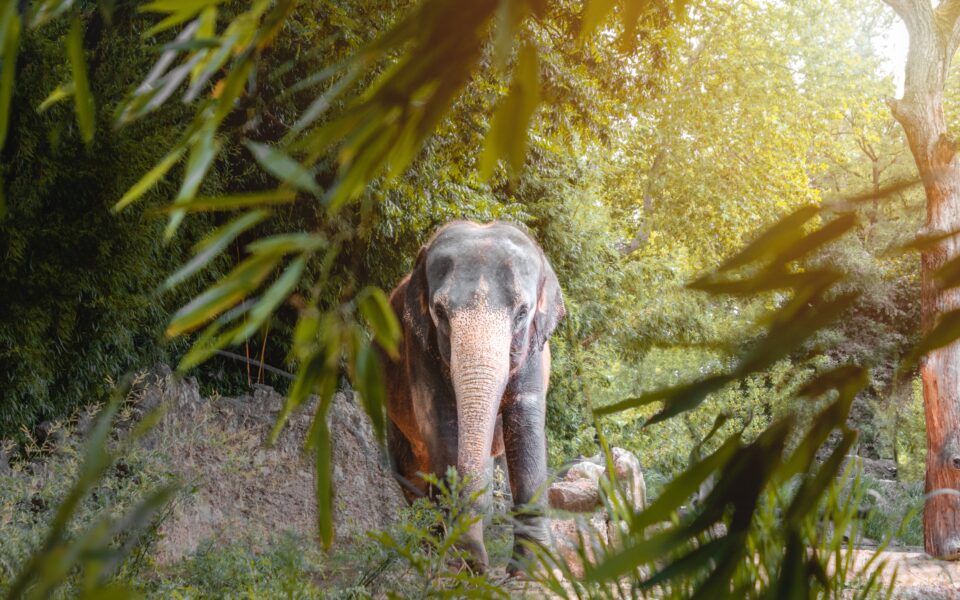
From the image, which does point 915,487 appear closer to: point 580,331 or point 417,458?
point 580,331

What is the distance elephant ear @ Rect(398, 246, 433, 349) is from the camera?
5978mm

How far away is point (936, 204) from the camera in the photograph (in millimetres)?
8445

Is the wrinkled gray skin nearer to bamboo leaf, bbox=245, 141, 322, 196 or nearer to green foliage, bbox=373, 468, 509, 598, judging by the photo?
green foliage, bbox=373, 468, 509, 598

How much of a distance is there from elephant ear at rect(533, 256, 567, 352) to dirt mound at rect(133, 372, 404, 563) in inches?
52.9

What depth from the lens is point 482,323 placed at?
18.1 feet

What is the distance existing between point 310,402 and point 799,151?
9.57 meters

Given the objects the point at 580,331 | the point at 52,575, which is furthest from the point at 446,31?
the point at 580,331

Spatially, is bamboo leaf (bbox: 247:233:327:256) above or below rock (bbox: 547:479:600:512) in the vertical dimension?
above

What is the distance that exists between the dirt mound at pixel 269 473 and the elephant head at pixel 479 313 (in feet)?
3.91

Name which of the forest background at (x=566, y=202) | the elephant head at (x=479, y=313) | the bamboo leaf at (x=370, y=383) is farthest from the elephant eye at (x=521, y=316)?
the bamboo leaf at (x=370, y=383)

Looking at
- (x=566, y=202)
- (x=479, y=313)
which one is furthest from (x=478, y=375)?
(x=566, y=202)

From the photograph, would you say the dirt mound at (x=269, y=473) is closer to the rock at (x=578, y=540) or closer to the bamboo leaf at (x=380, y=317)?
the rock at (x=578, y=540)

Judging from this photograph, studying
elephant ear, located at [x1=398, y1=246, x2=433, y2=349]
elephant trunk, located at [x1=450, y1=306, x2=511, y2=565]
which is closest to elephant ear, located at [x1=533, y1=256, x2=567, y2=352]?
elephant trunk, located at [x1=450, y1=306, x2=511, y2=565]

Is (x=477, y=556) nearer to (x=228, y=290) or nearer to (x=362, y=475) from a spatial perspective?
(x=228, y=290)
